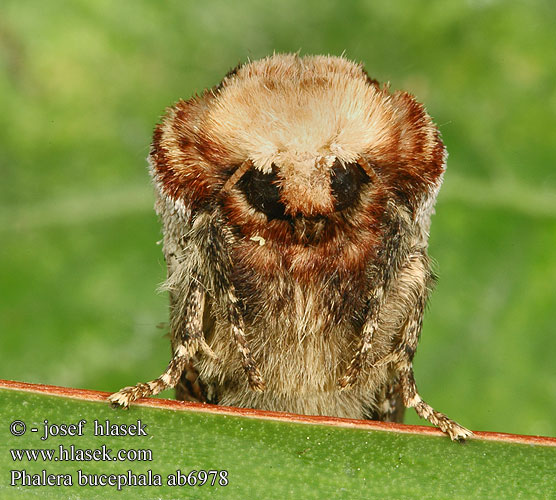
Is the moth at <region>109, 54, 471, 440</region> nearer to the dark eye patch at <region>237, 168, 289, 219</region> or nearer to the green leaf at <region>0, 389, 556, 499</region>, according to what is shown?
the dark eye patch at <region>237, 168, 289, 219</region>

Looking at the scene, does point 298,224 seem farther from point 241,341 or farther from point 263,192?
point 241,341

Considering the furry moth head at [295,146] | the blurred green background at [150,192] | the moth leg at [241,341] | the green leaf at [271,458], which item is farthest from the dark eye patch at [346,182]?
the blurred green background at [150,192]

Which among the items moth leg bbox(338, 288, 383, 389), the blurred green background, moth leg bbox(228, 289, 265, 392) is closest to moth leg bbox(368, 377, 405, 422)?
moth leg bbox(338, 288, 383, 389)

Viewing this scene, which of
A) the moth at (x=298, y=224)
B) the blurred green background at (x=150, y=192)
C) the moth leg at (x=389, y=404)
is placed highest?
the blurred green background at (x=150, y=192)

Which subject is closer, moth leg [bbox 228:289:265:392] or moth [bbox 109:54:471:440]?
moth [bbox 109:54:471:440]

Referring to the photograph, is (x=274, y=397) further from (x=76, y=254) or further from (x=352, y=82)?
(x=76, y=254)

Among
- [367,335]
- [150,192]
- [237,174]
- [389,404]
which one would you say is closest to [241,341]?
[367,335]

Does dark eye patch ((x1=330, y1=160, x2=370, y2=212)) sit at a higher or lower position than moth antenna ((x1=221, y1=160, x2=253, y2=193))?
lower

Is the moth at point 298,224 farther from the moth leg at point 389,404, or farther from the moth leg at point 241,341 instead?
the moth leg at point 389,404
